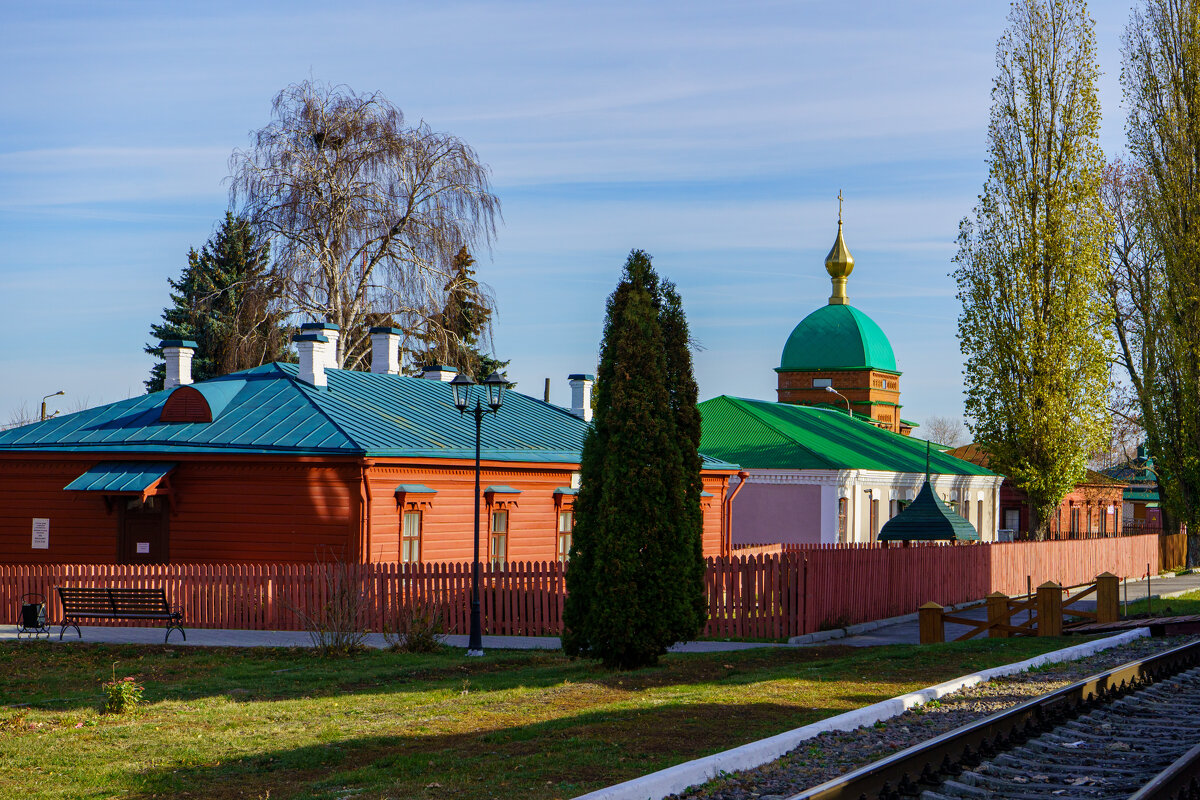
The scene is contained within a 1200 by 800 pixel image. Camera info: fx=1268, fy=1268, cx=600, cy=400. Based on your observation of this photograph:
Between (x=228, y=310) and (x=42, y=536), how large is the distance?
22308 mm

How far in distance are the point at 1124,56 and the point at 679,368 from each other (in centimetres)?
3559

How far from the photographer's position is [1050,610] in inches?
744

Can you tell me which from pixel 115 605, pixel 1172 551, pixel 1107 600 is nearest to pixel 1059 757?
pixel 1107 600

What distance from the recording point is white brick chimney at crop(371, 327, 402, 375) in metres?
31.2

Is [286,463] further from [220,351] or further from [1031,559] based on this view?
[220,351]

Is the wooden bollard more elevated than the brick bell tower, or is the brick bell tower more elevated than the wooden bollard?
the brick bell tower

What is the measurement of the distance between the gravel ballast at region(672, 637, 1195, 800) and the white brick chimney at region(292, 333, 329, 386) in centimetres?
1747

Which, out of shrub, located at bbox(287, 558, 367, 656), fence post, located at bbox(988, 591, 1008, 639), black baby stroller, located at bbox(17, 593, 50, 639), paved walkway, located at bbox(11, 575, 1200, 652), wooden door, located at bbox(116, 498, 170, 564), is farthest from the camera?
wooden door, located at bbox(116, 498, 170, 564)

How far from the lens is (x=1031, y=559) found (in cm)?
3203

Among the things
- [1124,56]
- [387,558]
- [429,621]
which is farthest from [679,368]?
[1124,56]

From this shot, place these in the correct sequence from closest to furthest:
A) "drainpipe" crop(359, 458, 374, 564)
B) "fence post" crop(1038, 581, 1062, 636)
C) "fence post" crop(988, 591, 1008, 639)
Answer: "fence post" crop(1038, 581, 1062, 636) < "fence post" crop(988, 591, 1008, 639) < "drainpipe" crop(359, 458, 374, 564)

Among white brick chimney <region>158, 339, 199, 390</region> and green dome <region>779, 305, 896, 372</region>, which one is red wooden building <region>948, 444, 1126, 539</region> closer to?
green dome <region>779, 305, 896, 372</region>

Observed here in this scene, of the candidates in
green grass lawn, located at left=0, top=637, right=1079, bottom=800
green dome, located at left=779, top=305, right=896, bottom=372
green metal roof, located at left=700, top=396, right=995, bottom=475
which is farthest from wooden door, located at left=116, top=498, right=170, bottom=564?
green dome, located at left=779, top=305, right=896, bottom=372

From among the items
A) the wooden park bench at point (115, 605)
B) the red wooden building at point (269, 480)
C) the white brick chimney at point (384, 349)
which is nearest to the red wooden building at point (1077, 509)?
the white brick chimney at point (384, 349)
